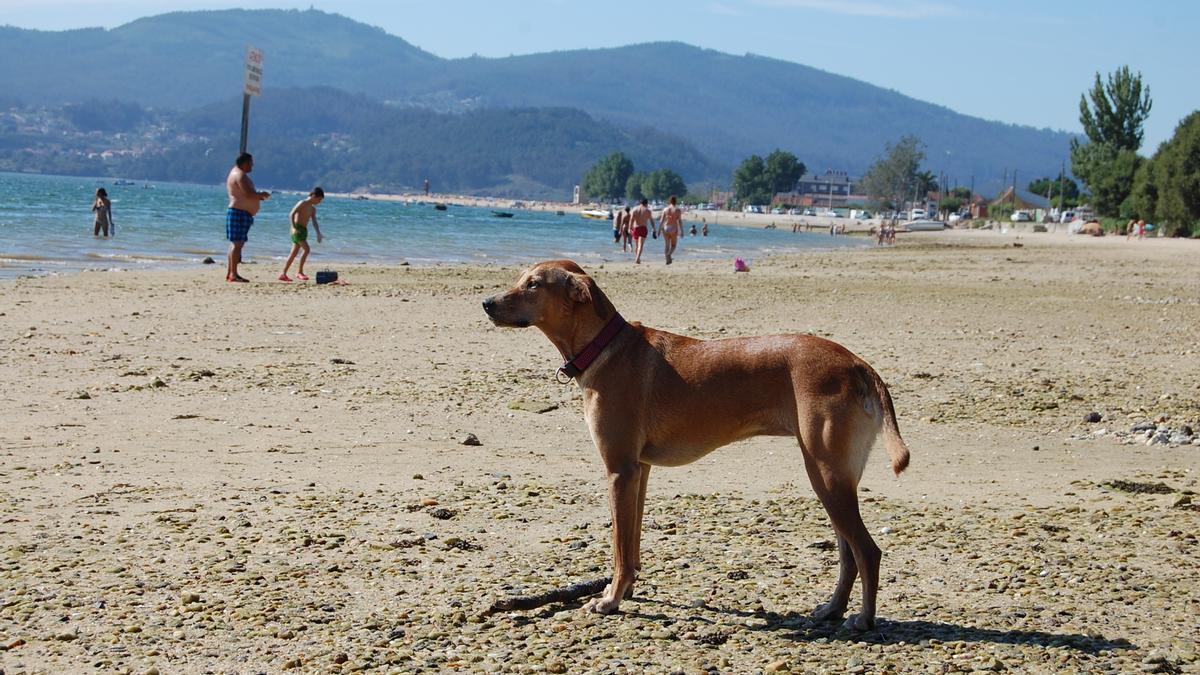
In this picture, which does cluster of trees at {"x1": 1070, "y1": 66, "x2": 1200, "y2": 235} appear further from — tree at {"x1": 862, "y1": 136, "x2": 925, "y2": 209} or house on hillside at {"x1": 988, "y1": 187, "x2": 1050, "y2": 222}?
tree at {"x1": 862, "y1": 136, "x2": 925, "y2": 209}

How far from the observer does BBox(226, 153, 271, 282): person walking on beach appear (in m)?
21.0

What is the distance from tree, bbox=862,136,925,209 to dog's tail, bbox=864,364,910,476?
7391 inches

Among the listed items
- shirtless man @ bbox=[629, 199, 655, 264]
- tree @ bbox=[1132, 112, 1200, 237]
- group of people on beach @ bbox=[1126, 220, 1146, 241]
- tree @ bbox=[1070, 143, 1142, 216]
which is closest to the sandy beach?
shirtless man @ bbox=[629, 199, 655, 264]

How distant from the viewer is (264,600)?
18.3 ft

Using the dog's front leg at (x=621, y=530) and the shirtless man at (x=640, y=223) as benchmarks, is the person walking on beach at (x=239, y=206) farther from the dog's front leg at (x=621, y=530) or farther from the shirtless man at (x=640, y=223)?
the dog's front leg at (x=621, y=530)

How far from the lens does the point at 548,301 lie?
5.75m

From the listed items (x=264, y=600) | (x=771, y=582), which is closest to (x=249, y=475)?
(x=264, y=600)

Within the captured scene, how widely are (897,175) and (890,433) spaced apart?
7400 inches

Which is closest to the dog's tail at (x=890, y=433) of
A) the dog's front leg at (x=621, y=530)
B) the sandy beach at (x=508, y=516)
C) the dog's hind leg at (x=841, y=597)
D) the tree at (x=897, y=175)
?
the dog's hind leg at (x=841, y=597)

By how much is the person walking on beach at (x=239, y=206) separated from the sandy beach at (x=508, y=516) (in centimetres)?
645

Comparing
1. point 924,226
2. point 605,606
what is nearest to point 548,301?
point 605,606

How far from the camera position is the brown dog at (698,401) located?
5.28 metres

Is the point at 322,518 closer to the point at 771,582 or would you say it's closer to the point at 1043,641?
the point at 771,582

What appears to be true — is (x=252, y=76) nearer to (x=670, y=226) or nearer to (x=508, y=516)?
(x=670, y=226)
